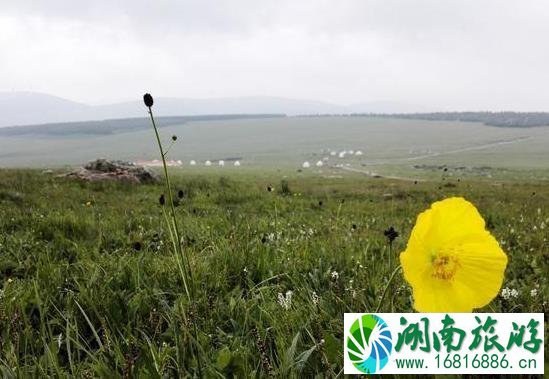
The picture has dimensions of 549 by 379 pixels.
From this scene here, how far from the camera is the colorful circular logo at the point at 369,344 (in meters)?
1.93

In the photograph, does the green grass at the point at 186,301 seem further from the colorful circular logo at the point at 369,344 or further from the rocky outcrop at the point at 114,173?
the rocky outcrop at the point at 114,173

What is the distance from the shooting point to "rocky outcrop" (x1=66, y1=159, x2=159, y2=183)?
2038 centimetres

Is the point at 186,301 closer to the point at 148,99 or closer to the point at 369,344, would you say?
the point at 148,99

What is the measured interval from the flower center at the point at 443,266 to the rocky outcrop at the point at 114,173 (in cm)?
1900

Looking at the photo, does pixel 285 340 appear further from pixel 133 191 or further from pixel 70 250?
pixel 133 191

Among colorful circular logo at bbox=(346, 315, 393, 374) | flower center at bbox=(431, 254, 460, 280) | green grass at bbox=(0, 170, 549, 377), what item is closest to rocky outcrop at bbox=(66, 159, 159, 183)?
green grass at bbox=(0, 170, 549, 377)

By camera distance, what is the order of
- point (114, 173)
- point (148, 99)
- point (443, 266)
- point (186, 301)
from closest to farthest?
1. point (443, 266)
2. point (148, 99)
3. point (186, 301)
4. point (114, 173)

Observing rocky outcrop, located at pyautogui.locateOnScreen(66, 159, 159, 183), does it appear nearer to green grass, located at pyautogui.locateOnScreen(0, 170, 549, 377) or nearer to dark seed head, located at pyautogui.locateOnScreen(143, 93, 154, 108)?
green grass, located at pyautogui.locateOnScreen(0, 170, 549, 377)

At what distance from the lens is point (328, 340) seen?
98.3 inches

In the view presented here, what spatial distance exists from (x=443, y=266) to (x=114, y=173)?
20835 millimetres

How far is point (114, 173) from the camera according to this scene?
21.3 meters

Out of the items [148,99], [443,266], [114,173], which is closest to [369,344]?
[443,266]

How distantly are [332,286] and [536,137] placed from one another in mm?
219827

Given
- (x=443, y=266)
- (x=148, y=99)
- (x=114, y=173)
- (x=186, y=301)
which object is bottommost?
(x=114, y=173)
